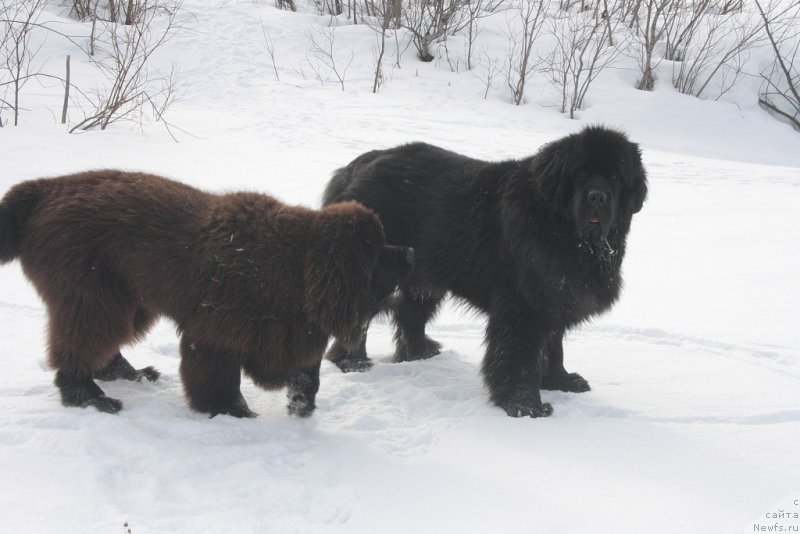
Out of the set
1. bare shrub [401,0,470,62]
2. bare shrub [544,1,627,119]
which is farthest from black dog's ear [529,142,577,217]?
bare shrub [401,0,470,62]

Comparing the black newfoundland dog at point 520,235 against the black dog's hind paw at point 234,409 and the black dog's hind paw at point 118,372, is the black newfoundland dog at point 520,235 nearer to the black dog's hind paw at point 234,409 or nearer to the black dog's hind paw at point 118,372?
the black dog's hind paw at point 234,409

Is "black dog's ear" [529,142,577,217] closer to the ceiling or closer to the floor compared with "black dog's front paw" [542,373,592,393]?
closer to the ceiling

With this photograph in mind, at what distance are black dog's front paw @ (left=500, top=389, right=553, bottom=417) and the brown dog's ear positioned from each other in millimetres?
1203

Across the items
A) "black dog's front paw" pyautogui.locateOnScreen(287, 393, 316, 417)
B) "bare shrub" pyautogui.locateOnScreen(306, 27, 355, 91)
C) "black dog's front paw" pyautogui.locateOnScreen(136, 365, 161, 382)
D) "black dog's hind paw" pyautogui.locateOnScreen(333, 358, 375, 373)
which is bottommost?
"black dog's hind paw" pyautogui.locateOnScreen(333, 358, 375, 373)

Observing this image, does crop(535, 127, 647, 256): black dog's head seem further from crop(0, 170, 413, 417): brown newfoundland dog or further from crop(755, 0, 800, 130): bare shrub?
crop(755, 0, 800, 130): bare shrub

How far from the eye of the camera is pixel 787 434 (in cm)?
399

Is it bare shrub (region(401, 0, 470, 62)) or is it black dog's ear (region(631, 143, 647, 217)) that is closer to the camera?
black dog's ear (region(631, 143, 647, 217))

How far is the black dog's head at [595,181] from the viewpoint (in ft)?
13.9

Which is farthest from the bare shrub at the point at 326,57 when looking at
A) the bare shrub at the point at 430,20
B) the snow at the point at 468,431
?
the snow at the point at 468,431

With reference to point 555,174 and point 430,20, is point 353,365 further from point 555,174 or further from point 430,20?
point 430,20

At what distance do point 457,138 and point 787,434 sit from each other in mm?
10119

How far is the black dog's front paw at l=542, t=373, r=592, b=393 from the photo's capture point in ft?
15.9

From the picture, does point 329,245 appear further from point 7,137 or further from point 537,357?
point 7,137

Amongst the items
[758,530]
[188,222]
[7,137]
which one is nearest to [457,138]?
[7,137]
